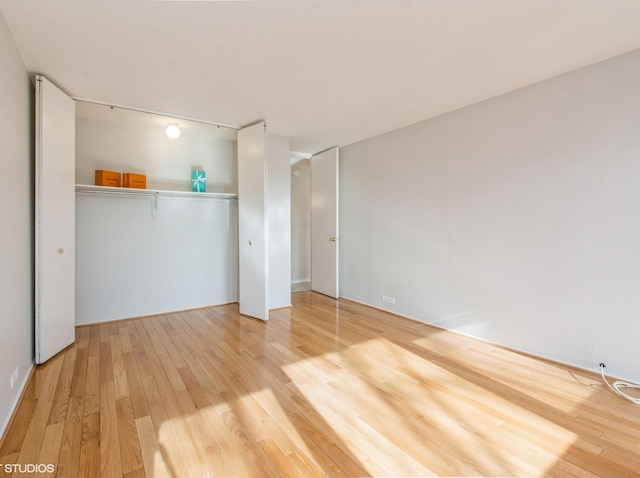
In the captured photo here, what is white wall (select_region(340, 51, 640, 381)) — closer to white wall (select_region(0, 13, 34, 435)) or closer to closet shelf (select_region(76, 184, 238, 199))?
closet shelf (select_region(76, 184, 238, 199))

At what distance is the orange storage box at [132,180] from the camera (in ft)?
12.1

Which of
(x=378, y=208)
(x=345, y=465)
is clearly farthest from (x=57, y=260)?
(x=378, y=208)

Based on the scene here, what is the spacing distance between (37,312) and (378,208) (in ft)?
13.1

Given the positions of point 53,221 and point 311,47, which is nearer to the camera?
point 311,47

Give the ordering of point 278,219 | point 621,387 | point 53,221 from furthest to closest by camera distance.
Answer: point 278,219 < point 53,221 < point 621,387

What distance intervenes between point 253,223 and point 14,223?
7.44 ft

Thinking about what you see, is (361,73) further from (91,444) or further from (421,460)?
(91,444)

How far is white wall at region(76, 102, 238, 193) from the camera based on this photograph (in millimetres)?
3623

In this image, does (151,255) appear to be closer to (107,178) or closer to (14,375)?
(107,178)

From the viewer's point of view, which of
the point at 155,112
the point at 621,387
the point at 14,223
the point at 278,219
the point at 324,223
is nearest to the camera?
the point at 14,223

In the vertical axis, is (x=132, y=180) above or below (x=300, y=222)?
above

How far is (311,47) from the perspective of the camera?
7.29 ft

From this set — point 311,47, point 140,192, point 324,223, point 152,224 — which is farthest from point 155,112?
point 324,223

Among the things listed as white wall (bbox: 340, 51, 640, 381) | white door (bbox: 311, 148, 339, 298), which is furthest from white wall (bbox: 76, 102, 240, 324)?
white wall (bbox: 340, 51, 640, 381)
